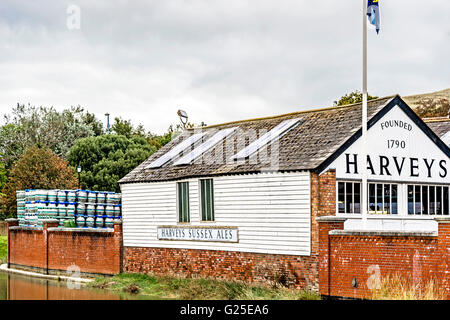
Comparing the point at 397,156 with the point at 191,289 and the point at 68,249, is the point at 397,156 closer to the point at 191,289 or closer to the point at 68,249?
the point at 191,289

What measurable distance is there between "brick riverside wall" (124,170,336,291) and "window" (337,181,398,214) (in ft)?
2.24

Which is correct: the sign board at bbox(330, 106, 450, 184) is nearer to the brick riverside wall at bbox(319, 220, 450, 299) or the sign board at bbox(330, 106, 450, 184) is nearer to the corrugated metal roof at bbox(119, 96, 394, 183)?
the corrugated metal roof at bbox(119, 96, 394, 183)

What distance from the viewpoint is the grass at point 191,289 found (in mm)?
20908

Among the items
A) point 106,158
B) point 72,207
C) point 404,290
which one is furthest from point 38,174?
point 404,290

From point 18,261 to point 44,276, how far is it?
4.10 metres

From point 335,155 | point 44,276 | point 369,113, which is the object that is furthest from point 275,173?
point 44,276

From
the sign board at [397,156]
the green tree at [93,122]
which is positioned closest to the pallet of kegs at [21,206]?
the sign board at [397,156]

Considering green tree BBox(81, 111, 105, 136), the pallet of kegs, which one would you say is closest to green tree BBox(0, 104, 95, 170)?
green tree BBox(81, 111, 105, 136)

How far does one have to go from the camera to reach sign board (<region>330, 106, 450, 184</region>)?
22703 mm

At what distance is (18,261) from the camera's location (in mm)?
34406

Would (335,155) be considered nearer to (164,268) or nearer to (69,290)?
(164,268)

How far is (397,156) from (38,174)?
29.5 m

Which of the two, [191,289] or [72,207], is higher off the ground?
[72,207]

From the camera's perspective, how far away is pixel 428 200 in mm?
24844
